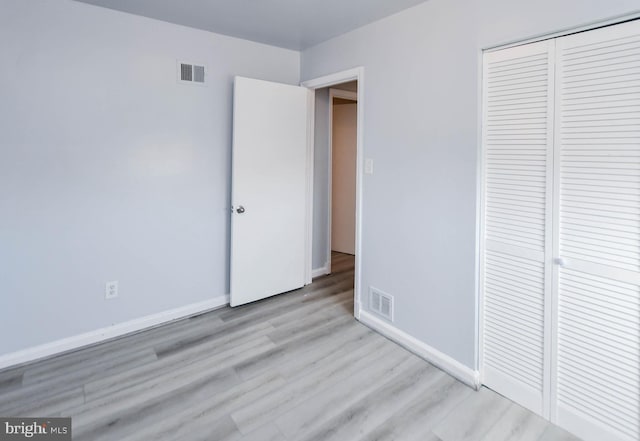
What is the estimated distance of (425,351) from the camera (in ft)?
7.33

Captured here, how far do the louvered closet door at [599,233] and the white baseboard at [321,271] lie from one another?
8.14 feet

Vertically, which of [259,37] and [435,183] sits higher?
[259,37]

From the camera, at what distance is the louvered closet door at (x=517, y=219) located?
1674mm

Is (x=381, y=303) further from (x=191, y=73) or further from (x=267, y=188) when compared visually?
(x=191, y=73)

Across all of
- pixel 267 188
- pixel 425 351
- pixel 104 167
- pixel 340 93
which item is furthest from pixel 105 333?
pixel 340 93

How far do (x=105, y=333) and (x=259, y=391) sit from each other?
4.45 ft

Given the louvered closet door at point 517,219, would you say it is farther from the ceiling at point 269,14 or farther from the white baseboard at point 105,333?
the white baseboard at point 105,333

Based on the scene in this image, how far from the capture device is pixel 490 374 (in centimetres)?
194

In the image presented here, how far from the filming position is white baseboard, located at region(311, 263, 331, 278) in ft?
12.5

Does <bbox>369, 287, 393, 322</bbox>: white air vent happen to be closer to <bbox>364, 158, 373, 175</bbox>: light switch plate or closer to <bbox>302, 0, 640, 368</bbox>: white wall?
<bbox>302, 0, 640, 368</bbox>: white wall

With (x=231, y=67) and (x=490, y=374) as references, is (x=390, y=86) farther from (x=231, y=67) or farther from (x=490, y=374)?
(x=490, y=374)

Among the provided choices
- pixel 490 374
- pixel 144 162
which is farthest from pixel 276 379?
pixel 144 162

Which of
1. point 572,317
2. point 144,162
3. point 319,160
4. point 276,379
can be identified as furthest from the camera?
point 319,160

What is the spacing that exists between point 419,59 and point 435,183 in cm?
82
